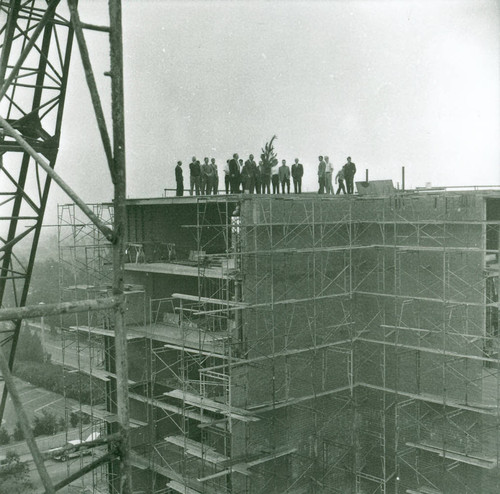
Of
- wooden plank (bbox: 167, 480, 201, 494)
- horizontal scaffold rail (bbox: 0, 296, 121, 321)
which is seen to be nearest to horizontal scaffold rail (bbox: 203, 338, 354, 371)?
wooden plank (bbox: 167, 480, 201, 494)

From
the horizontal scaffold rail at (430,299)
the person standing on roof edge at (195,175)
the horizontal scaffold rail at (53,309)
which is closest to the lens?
the horizontal scaffold rail at (53,309)

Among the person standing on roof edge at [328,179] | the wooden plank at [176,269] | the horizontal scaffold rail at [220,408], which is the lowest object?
the horizontal scaffold rail at [220,408]

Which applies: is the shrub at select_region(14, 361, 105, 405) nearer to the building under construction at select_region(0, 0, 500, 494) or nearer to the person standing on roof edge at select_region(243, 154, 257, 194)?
the building under construction at select_region(0, 0, 500, 494)

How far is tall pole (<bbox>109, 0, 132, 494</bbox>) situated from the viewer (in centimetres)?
703

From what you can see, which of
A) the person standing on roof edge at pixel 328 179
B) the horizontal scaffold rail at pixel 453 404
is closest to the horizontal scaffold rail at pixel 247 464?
the horizontal scaffold rail at pixel 453 404

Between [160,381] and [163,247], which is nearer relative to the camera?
[160,381]

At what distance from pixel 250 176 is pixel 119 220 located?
20.3 meters

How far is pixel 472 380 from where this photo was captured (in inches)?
858

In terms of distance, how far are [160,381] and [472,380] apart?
40.5 ft

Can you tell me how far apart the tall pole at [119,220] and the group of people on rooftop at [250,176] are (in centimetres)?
1944

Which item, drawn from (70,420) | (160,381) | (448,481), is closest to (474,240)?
(448,481)

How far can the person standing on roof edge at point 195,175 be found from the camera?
27594 mm

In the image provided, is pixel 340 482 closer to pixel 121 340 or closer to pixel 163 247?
pixel 163 247

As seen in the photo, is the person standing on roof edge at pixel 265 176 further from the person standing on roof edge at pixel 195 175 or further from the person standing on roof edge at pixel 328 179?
the person standing on roof edge at pixel 195 175
